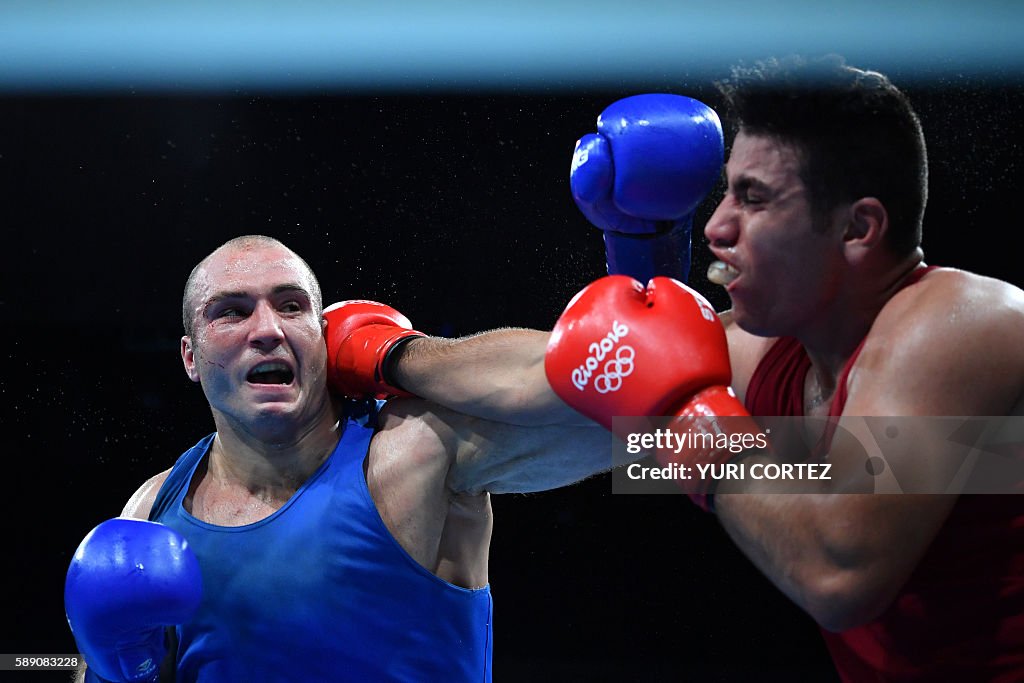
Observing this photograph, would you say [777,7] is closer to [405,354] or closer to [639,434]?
[405,354]

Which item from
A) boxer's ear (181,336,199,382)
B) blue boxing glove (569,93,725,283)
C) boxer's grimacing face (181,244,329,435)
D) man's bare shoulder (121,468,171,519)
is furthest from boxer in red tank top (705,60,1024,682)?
man's bare shoulder (121,468,171,519)

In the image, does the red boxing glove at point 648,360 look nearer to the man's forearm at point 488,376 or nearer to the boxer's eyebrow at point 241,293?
the man's forearm at point 488,376

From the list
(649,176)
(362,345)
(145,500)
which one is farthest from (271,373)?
(649,176)

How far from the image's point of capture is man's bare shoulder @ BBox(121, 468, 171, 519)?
229 centimetres

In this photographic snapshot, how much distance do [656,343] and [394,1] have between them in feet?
10.2

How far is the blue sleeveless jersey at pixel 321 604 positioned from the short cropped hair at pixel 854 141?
110 centimetres

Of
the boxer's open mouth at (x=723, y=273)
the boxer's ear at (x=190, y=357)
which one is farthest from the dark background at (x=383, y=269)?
the boxer's open mouth at (x=723, y=273)

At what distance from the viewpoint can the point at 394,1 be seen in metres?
4.28

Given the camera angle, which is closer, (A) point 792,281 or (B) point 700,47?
(A) point 792,281

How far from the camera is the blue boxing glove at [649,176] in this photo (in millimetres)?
1991

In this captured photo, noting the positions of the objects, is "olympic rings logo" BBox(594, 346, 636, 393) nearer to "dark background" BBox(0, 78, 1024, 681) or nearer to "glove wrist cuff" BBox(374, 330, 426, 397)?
"glove wrist cuff" BBox(374, 330, 426, 397)

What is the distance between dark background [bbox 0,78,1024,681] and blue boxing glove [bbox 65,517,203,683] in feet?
6.22

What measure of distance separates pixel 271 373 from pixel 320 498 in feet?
0.95

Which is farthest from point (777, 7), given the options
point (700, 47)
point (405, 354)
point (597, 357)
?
point (597, 357)
